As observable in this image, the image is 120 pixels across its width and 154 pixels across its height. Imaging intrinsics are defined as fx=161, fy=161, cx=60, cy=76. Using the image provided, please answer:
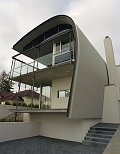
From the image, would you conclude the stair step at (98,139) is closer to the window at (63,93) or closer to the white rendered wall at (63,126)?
the white rendered wall at (63,126)

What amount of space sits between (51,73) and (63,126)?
4.40 meters

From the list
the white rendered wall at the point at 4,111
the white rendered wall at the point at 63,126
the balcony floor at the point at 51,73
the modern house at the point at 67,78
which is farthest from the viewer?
the white rendered wall at the point at 4,111

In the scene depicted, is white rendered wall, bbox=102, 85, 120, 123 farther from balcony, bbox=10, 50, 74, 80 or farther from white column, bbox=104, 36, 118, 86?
balcony, bbox=10, 50, 74, 80

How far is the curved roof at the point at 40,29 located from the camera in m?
14.4

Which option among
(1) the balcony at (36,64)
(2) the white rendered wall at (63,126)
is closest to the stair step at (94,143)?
(2) the white rendered wall at (63,126)

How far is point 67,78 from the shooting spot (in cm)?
1437

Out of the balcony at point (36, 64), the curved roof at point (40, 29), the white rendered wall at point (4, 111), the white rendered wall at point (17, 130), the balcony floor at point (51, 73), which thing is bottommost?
the white rendered wall at point (17, 130)

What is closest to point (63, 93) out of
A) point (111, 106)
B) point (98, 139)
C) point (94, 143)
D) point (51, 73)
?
point (51, 73)

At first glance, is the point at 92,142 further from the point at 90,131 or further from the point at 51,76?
the point at 51,76

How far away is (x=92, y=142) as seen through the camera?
1007 centimetres

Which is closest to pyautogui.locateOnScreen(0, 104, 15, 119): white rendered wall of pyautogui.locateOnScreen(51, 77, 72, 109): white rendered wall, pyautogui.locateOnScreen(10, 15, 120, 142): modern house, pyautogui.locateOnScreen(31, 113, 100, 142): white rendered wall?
pyautogui.locateOnScreen(10, 15, 120, 142): modern house

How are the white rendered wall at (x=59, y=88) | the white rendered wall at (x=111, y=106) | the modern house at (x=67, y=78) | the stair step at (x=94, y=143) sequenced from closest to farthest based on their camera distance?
the stair step at (x=94, y=143) → the modern house at (x=67, y=78) → the white rendered wall at (x=59, y=88) → the white rendered wall at (x=111, y=106)

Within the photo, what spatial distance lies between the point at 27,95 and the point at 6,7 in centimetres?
1907

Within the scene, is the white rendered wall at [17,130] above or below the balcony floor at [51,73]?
below
